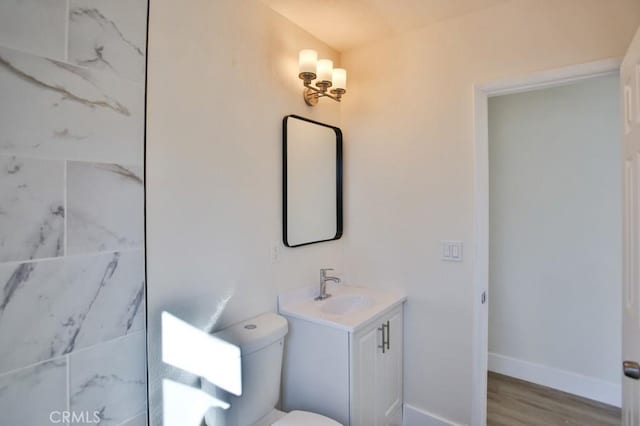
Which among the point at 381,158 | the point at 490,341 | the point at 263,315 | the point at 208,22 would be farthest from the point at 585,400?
the point at 208,22

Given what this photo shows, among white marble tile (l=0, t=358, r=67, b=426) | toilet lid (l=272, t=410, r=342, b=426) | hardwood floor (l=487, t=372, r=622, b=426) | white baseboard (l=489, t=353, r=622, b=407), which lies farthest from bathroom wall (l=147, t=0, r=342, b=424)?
white baseboard (l=489, t=353, r=622, b=407)

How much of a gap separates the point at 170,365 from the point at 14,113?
39.9 inches

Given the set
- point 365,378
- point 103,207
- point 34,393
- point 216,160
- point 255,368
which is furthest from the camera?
point 365,378

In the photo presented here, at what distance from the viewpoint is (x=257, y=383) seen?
145cm

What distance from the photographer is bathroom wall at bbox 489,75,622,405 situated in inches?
92.0

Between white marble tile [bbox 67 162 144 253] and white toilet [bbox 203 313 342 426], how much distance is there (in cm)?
58

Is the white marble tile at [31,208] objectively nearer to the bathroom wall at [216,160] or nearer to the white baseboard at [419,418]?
the bathroom wall at [216,160]

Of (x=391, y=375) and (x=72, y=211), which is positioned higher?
(x=72, y=211)

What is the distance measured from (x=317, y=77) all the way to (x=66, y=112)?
1.27 m

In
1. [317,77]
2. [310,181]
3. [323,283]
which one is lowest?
[323,283]

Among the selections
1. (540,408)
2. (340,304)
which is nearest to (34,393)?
(340,304)

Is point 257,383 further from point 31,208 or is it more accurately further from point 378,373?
point 31,208

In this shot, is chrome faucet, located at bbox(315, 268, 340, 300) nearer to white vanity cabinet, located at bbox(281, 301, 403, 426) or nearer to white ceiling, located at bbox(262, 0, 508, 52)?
white vanity cabinet, located at bbox(281, 301, 403, 426)

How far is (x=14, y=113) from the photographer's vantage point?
0.97m
